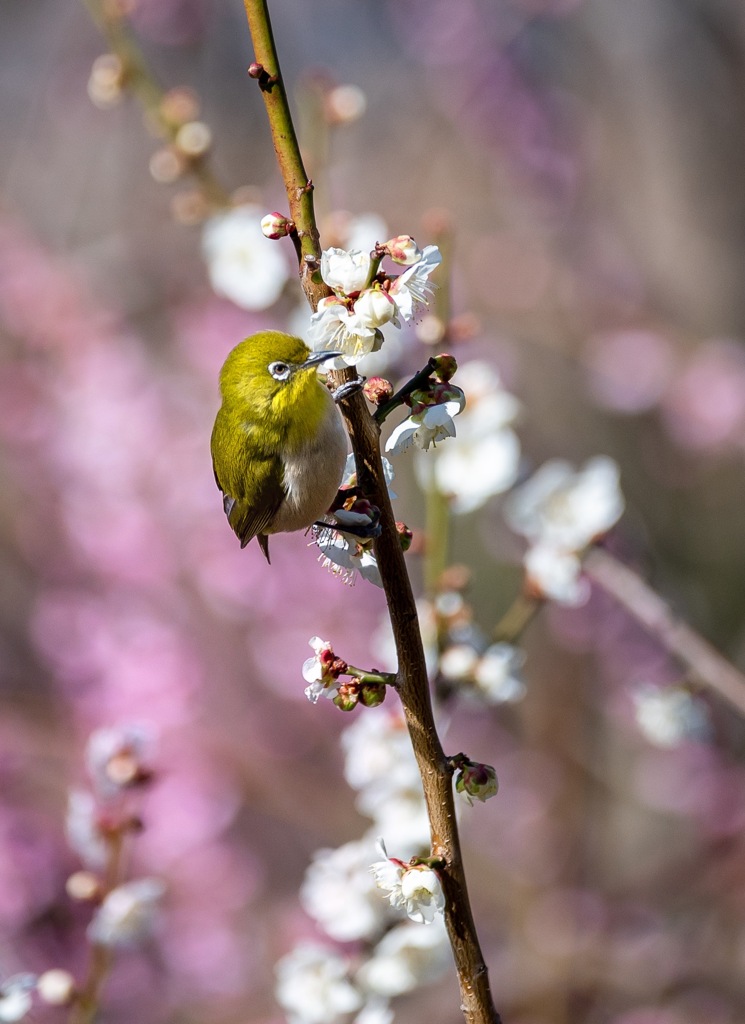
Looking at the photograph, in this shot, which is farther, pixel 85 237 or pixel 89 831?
pixel 85 237

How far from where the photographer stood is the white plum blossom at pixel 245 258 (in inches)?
63.0

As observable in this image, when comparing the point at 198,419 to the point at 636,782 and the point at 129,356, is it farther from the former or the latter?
the point at 636,782

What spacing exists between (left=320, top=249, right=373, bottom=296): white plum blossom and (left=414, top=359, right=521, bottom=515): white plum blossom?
0.78m

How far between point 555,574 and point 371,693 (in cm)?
68

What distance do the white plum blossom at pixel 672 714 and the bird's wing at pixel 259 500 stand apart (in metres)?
0.79

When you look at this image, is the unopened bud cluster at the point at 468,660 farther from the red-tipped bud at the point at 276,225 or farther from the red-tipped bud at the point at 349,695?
the red-tipped bud at the point at 276,225

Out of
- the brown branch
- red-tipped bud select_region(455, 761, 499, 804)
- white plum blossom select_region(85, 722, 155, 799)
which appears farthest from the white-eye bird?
the brown branch

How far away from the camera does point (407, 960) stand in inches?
50.9

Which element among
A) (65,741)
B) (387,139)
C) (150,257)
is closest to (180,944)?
(65,741)

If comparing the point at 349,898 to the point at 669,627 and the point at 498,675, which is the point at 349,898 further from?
the point at 669,627

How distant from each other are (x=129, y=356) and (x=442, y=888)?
309 centimetres

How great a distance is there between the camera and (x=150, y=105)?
1.60 meters

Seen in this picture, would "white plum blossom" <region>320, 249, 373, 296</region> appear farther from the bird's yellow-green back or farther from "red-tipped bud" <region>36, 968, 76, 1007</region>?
"red-tipped bud" <region>36, 968, 76, 1007</region>

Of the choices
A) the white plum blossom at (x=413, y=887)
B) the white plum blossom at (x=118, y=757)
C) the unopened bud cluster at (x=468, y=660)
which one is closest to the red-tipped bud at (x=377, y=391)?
the white plum blossom at (x=413, y=887)
